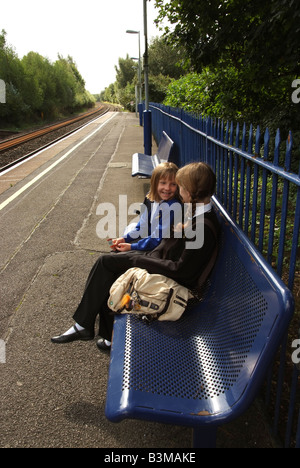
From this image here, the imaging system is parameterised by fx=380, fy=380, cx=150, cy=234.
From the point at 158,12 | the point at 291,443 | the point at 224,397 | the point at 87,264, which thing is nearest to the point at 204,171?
the point at 224,397

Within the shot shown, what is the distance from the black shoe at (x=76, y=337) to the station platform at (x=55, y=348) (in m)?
0.13

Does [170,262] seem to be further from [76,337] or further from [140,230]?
[140,230]

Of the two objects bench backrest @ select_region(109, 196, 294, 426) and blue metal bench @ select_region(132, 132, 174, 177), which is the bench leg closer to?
bench backrest @ select_region(109, 196, 294, 426)

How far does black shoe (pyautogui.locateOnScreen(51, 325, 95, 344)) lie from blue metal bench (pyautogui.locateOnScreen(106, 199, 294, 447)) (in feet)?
1.60

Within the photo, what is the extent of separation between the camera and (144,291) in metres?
2.36

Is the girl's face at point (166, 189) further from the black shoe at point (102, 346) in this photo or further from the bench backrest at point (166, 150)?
the bench backrest at point (166, 150)

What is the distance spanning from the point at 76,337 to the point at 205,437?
1.23 m

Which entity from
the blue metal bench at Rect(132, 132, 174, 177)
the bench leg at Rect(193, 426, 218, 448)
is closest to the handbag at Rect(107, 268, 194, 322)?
the bench leg at Rect(193, 426, 218, 448)

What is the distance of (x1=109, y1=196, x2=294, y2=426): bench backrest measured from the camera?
5.27 feet

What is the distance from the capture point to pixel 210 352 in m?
2.03

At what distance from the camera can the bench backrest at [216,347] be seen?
161 cm

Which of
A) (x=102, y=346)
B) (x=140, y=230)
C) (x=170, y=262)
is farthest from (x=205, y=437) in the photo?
(x=140, y=230)

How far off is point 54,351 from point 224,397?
1.57m

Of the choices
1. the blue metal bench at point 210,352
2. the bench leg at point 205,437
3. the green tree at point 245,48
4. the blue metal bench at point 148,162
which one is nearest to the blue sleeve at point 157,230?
the blue metal bench at point 210,352
